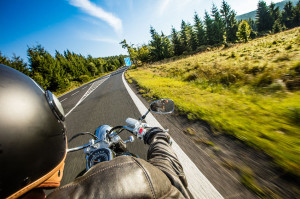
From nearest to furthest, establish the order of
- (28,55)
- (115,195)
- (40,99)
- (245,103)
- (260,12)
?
(115,195)
(40,99)
(245,103)
(28,55)
(260,12)

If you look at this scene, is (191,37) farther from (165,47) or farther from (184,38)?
(165,47)

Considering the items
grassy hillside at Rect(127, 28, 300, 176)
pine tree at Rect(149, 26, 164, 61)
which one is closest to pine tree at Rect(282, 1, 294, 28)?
pine tree at Rect(149, 26, 164, 61)

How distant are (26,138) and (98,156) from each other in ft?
Result: 1.77

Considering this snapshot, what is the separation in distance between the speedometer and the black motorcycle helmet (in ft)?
0.78

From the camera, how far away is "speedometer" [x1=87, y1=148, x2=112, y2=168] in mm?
1109

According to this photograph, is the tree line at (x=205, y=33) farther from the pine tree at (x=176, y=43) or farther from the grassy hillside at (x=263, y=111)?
the grassy hillside at (x=263, y=111)

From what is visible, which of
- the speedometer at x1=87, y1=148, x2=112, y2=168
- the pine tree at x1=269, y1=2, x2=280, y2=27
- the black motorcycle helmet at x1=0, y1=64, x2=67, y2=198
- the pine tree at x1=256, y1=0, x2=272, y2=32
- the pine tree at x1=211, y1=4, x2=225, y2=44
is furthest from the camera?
the pine tree at x1=269, y1=2, x2=280, y2=27

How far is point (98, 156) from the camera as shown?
3.72ft

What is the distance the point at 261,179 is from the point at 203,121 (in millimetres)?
1304

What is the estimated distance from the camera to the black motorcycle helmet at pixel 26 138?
0.67m

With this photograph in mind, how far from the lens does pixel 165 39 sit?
137 ft

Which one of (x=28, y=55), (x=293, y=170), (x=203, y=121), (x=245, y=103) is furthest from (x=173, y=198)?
(x=28, y=55)

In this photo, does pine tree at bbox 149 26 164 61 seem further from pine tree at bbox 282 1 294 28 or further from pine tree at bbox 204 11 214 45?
pine tree at bbox 282 1 294 28

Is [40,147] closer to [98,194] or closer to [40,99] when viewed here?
[40,99]
